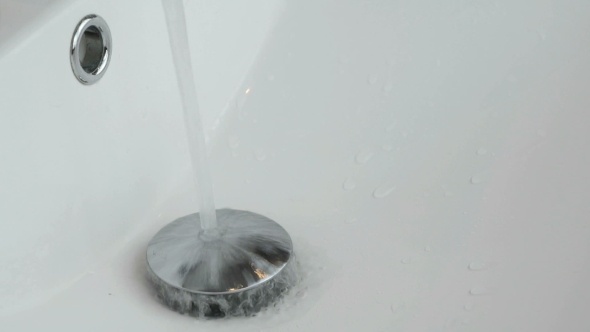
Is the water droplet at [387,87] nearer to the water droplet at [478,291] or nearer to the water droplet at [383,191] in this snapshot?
the water droplet at [383,191]

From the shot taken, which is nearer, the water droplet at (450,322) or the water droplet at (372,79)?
the water droplet at (450,322)

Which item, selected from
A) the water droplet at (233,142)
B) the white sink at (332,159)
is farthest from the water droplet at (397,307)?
the water droplet at (233,142)

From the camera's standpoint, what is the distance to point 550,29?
0.63m

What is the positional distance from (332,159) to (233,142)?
9 cm

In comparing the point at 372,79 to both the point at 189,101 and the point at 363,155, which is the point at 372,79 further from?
the point at 189,101

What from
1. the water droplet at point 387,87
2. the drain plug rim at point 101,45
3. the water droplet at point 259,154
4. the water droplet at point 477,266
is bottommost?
the water droplet at point 477,266

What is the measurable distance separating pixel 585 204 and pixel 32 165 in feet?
1.19

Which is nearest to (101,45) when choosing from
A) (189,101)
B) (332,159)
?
(189,101)

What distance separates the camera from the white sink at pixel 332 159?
465 mm

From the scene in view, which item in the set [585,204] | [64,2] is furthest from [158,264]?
[585,204]

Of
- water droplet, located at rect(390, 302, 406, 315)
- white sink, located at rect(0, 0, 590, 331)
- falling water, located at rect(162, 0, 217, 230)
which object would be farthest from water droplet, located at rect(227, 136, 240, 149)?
water droplet, located at rect(390, 302, 406, 315)

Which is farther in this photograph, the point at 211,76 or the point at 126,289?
the point at 211,76

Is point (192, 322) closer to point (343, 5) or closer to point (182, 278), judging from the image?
point (182, 278)

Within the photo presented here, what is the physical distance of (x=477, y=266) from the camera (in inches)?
19.5
